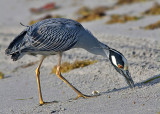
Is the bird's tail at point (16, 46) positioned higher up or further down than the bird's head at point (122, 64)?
higher up

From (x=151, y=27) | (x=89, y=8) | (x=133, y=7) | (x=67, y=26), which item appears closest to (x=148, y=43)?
(x=151, y=27)

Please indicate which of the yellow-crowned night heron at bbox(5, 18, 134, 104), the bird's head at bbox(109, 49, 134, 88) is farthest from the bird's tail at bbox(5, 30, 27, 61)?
the bird's head at bbox(109, 49, 134, 88)

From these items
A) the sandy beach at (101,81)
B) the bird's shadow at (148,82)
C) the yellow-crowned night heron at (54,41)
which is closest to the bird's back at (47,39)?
the yellow-crowned night heron at (54,41)

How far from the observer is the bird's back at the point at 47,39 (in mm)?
6484

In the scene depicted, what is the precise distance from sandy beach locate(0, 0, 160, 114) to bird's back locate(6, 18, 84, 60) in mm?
968

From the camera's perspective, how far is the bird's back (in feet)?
21.3

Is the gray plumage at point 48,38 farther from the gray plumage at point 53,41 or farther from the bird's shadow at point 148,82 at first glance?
the bird's shadow at point 148,82

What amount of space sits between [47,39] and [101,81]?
5.34 feet

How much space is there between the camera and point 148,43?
33.0 feet

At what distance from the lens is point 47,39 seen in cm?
651

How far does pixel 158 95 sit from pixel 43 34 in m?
2.26

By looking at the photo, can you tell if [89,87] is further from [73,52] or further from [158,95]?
[73,52]

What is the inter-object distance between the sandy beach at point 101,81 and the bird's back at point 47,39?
968mm

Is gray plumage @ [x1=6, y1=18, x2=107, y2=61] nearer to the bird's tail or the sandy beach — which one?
the bird's tail
